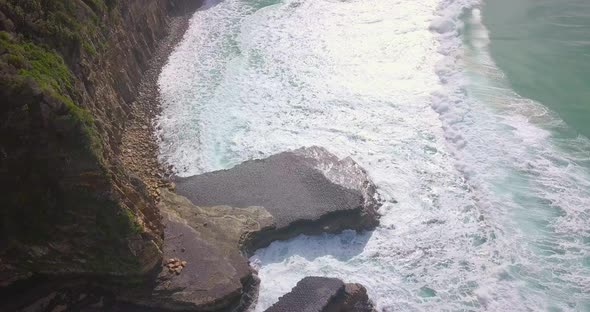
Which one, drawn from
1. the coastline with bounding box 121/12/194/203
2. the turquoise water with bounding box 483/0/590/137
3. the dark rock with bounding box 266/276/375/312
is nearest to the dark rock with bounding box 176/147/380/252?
the coastline with bounding box 121/12/194/203

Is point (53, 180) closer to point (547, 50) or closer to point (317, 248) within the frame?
point (317, 248)


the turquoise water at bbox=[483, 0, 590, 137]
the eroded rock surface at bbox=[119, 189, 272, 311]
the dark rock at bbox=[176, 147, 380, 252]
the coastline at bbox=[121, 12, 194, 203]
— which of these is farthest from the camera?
the turquoise water at bbox=[483, 0, 590, 137]

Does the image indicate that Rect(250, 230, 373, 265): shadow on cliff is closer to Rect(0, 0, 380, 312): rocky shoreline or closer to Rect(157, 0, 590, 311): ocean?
Rect(157, 0, 590, 311): ocean

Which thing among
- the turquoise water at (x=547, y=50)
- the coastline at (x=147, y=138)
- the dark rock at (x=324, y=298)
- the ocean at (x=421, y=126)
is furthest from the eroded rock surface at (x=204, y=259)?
the turquoise water at (x=547, y=50)

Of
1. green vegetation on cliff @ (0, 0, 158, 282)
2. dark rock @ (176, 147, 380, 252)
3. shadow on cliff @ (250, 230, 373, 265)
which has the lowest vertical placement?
shadow on cliff @ (250, 230, 373, 265)

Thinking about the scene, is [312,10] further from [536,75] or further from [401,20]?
[536,75]

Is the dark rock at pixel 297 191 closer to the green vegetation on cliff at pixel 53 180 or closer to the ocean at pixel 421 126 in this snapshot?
the ocean at pixel 421 126
